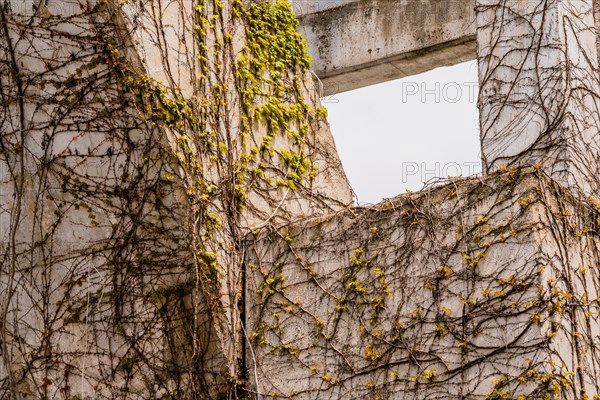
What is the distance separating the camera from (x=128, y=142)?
711cm

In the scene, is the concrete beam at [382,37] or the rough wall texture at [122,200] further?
the concrete beam at [382,37]

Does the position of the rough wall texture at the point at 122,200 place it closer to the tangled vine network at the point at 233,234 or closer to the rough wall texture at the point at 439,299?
the tangled vine network at the point at 233,234

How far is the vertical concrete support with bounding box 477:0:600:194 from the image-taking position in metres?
7.54

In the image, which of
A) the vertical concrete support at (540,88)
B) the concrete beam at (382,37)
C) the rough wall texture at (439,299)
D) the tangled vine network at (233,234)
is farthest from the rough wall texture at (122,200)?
the concrete beam at (382,37)

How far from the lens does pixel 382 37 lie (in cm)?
1065

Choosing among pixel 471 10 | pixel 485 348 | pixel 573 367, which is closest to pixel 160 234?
pixel 485 348

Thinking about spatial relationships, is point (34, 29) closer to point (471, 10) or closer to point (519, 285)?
point (519, 285)

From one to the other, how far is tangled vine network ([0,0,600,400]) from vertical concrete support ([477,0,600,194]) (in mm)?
16

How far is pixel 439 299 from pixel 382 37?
4.74 m

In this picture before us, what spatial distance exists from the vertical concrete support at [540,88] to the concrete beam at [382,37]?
219 centimetres

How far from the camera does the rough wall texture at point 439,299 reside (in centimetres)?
605

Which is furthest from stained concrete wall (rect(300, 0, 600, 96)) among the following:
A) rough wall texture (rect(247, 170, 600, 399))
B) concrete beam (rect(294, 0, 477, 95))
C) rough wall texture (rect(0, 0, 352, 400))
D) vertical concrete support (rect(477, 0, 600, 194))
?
rough wall texture (rect(247, 170, 600, 399))

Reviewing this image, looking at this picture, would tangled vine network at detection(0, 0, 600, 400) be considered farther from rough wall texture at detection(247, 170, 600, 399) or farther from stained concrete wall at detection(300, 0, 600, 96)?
stained concrete wall at detection(300, 0, 600, 96)

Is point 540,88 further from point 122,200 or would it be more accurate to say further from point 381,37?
point 381,37
